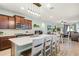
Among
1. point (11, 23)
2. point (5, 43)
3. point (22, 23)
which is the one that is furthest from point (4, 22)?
point (5, 43)

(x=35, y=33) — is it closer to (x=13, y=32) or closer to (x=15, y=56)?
(x=13, y=32)

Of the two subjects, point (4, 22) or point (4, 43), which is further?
point (4, 43)

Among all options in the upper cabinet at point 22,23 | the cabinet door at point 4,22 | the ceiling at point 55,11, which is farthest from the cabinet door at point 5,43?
the ceiling at point 55,11

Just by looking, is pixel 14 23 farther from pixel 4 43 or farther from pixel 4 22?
pixel 4 43

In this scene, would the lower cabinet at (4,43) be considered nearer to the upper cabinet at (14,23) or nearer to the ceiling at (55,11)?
the upper cabinet at (14,23)

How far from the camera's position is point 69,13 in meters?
3.11

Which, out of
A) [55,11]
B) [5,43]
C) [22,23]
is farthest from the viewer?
[55,11]

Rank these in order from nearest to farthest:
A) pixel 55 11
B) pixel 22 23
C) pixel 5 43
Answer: pixel 22 23 → pixel 5 43 → pixel 55 11

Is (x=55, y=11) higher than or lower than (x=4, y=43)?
higher

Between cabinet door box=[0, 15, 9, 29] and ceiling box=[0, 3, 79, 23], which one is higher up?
ceiling box=[0, 3, 79, 23]

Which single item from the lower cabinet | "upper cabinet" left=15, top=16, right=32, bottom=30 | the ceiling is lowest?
the lower cabinet

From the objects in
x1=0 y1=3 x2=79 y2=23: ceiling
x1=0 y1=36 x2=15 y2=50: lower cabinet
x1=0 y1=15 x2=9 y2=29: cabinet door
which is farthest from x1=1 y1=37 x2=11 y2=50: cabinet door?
x1=0 y1=3 x2=79 y2=23: ceiling

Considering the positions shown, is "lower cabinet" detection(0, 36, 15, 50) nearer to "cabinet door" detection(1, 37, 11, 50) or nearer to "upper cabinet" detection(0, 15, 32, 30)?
"cabinet door" detection(1, 37, 11, 50)

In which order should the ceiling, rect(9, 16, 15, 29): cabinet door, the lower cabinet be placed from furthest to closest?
the lower cabinet → rect(9, 16, 15, 29): cabinet door → the ceiling
